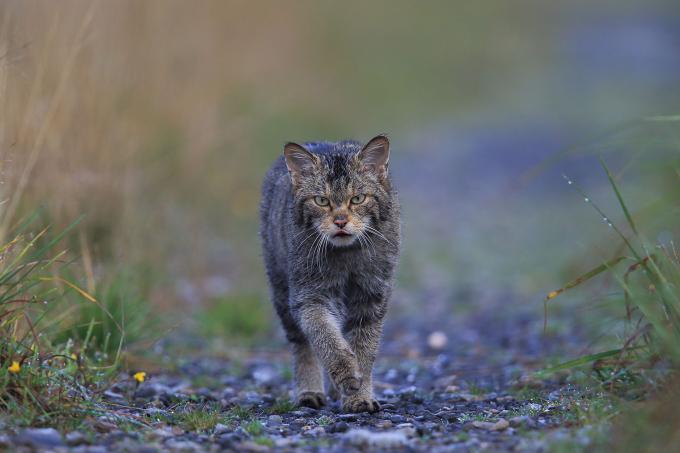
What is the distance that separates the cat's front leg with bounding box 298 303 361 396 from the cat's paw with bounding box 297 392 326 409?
17.4 inches

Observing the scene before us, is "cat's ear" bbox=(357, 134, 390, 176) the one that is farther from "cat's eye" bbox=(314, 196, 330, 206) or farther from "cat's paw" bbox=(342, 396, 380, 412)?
"cat's paw" bbox=(342, 396, 380, 412)

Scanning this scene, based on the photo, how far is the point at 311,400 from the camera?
5.26 meters

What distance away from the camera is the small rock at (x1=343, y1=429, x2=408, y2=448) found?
3.84 meters

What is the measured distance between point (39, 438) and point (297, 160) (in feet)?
7.27

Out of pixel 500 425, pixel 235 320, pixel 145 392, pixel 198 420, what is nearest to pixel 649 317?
pixel 500 425

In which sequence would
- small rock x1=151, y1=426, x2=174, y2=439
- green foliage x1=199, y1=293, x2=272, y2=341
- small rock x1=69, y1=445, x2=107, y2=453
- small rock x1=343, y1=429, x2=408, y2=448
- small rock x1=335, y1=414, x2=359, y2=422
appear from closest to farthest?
small rock x1=69, y1=445, x2=107, y2=453
small rock x1=343, y1=429, x2=408, y2=448
small rock x1=151, y1=426, x2=174, y2=439
small rock x1=335, y1=414, x2=359, y2=422
green foliage x1=199, y1=293, x2=272, y2=341

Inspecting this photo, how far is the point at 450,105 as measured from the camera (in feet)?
69.7

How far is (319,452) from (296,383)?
5.51ft

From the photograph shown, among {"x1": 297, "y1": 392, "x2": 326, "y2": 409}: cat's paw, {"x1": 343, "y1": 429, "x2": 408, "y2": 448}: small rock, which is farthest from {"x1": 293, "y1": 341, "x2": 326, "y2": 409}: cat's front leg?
{"x1": 343, "y1": 429, "x2": 408, "y2": 448}: small rock

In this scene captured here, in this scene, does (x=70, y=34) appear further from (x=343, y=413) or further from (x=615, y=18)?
(x=615, y=18)

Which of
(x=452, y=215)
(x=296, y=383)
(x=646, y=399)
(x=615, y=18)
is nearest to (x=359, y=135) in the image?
(x=452, y=215)

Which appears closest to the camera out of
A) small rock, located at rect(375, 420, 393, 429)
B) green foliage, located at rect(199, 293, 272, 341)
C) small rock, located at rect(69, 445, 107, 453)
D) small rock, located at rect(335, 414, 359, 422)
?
small rock, located at rect(69, 445, 107, 453)

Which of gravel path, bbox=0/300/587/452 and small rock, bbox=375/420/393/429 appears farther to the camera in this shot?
small rock, bbox=375/420/393/429

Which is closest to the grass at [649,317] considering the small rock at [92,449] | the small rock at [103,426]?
the small rock at [92,449]
